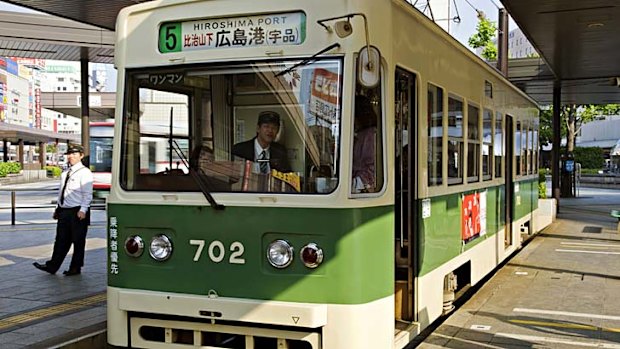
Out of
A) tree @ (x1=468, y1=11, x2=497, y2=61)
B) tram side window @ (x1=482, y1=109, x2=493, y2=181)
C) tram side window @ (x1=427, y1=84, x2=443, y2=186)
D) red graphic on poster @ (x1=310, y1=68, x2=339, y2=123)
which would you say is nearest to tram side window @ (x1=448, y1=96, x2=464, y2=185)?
tram side window @ (x1=427, y1=84, x2=443, y2=186)

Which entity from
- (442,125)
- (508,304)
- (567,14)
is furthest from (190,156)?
(567,14)

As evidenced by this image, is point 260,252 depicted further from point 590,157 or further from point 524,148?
point 590,157

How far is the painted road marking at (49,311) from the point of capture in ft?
21.8

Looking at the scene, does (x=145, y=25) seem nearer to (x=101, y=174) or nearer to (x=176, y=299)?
(x=176, y=299)

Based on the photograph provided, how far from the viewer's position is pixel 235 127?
5207 mm

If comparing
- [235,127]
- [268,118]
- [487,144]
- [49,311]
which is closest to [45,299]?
[49,311]

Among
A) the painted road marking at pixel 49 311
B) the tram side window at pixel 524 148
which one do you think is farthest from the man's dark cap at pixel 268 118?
the tram side window at pixel 524 148

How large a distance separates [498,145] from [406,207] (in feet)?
13.7

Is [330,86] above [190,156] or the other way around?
above

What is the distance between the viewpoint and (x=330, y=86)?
15.3ft

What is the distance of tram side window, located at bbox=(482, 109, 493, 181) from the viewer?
27.7 feet

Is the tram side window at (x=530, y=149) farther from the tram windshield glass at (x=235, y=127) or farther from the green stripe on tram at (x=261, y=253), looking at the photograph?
the tram windshield glass at (x=235, y=127)

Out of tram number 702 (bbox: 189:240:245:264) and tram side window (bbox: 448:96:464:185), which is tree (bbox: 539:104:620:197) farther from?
tram number 702 (bbox: 189:240:245:264)

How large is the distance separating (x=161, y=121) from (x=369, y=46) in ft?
5.40
